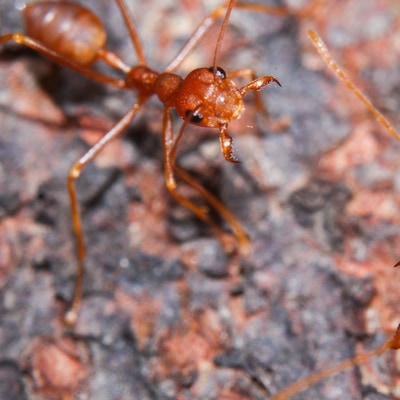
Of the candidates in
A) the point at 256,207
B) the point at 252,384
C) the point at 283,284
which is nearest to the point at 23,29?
the point at 256,207

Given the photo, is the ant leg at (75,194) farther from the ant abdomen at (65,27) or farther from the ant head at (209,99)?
the ant abdomen at (65,27)

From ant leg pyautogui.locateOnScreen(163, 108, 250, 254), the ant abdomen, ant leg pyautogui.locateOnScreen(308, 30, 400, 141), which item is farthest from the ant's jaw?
the ant abdomen

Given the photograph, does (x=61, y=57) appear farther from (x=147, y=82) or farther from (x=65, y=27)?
(x=147, y=82)

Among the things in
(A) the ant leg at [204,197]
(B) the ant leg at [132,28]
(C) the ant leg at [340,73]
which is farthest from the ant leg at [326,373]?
(B) the ant leg at [132,28]

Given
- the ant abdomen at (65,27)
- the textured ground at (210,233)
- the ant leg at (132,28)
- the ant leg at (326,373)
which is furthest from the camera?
the ant abdomen at (65,27)

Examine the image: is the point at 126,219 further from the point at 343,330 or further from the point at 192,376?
the point at 343,330

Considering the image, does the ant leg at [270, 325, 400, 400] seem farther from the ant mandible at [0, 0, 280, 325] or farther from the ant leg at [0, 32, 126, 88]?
the ant leg at [0, 32, 126, 88]

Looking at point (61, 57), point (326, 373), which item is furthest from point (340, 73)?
point (61, 57)
